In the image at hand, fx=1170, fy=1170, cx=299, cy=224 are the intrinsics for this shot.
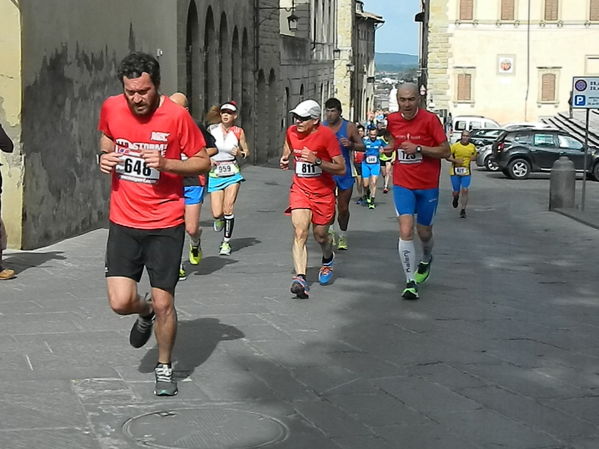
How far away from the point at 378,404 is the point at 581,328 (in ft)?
9.76

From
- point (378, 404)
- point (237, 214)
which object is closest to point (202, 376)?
point (378, 404)

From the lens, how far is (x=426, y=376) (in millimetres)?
6883

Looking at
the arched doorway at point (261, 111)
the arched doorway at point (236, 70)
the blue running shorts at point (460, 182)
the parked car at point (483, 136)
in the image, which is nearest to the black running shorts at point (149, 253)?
the blue running shorts at point (460, 182)

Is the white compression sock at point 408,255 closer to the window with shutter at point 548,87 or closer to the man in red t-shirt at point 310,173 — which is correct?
the man in red t-shirt at point 310,173

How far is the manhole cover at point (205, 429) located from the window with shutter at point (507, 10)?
54.9 metres

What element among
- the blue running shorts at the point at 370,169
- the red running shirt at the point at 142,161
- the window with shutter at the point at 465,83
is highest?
the window with shutter at the point at 465,83

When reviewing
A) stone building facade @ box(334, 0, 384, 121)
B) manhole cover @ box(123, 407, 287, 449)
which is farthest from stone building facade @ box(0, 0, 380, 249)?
stone building facade @ box(334, 0, 384, 121)

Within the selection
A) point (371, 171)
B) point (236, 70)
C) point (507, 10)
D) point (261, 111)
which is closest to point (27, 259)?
point (371, 171)

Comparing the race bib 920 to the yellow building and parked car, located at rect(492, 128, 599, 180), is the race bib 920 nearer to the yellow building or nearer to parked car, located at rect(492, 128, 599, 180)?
parked car, located at rect(492, 128, 599, 180)

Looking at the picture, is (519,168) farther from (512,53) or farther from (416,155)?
(512,53)

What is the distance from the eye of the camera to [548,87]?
2338 inches

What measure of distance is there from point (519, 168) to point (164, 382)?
29.0 meters

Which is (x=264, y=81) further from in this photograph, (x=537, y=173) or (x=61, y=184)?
(x=61, y=184)

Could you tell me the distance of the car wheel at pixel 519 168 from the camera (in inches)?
1350
